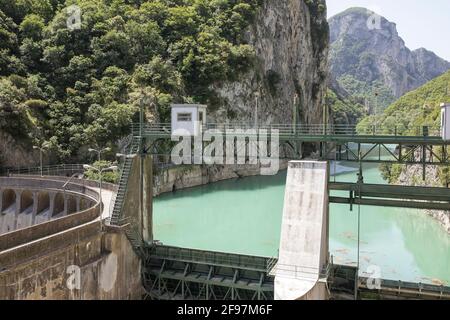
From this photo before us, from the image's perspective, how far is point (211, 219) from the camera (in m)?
35.1

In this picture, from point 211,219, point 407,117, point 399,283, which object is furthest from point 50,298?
point 407,117

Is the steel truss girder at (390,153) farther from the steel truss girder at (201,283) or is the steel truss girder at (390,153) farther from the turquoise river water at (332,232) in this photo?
the turquoise river water at (332,232)

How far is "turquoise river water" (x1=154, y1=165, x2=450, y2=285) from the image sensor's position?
24.5 meters

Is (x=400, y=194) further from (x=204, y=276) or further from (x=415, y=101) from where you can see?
(x=415, y=101)

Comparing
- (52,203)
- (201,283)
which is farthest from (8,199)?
(201,283)

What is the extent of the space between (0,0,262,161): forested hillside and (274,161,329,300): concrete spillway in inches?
1238

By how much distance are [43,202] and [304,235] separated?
2130 centimetres

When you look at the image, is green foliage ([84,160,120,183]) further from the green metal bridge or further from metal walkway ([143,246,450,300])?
metal walkway ([143,246,450,300])

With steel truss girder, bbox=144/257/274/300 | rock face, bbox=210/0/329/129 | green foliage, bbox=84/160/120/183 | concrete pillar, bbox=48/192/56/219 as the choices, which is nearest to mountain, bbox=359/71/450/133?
rock face, bbox=210/0/329/129

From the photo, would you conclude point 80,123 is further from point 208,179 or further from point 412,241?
point 412,241

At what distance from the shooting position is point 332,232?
3048 centimetres

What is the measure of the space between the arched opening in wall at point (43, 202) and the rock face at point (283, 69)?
29499 mm

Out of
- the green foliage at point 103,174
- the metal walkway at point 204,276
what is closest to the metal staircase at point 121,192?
the metal walkway at point 204,276

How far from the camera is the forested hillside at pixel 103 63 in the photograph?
42.6 meters
